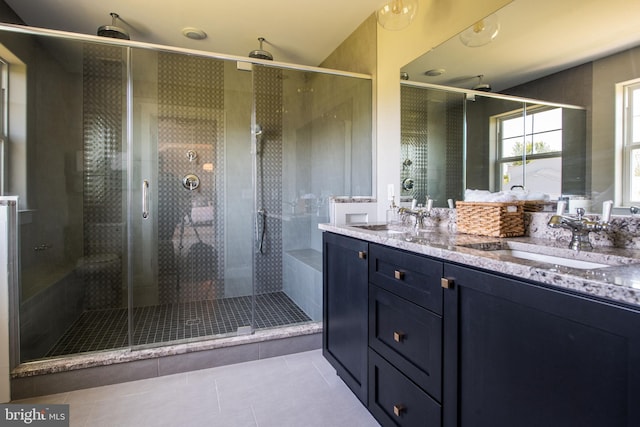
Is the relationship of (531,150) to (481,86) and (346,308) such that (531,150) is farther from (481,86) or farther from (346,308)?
(346,308)

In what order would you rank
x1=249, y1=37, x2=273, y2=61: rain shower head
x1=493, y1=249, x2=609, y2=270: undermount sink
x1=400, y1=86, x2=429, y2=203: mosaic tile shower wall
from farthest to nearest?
1. x1=249, y1=37, x2=273, y2=61: rain shower head
2. x1=400, y1=86, x2=429, y2=203: mosaic tile shower wall
3. x1=493, y1=249, x2=609, y2=270: undermount sink

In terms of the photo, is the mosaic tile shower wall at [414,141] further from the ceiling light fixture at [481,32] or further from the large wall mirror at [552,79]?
the ceiling light fixture at [481,32]

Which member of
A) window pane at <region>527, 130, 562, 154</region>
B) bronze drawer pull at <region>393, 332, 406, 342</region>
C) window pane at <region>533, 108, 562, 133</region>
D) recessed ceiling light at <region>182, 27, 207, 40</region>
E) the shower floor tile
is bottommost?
the shower floor tile

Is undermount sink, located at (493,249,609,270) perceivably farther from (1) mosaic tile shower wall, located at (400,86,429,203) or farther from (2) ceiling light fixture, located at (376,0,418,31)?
(2) ceiling light fixture, located at (376,0,418,31)

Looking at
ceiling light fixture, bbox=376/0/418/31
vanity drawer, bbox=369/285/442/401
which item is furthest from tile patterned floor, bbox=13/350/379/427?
ceiling light fixture, bbox=376/0/418/31

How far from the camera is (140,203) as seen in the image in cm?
261

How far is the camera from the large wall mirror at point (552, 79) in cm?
121

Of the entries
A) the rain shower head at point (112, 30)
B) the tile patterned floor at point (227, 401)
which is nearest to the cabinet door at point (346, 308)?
the tile patterned floor at point (227, 401)

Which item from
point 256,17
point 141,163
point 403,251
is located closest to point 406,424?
point 403,251

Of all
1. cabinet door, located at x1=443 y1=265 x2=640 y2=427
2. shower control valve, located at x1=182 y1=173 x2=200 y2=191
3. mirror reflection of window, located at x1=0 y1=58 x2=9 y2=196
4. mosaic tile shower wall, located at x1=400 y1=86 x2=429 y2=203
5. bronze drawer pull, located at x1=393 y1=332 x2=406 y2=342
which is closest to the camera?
cabinet door, located at x1=443 y1=265 x2=640 y2=427

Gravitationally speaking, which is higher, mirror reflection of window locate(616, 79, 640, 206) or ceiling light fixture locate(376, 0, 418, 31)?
ceiling light fixture locate(376, 0, 418, 31)

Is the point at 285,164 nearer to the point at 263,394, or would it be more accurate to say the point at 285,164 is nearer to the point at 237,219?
the point at 237,219

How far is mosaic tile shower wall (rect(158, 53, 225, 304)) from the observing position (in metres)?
2.85

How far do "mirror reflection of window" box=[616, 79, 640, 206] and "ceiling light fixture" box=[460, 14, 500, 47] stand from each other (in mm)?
682
